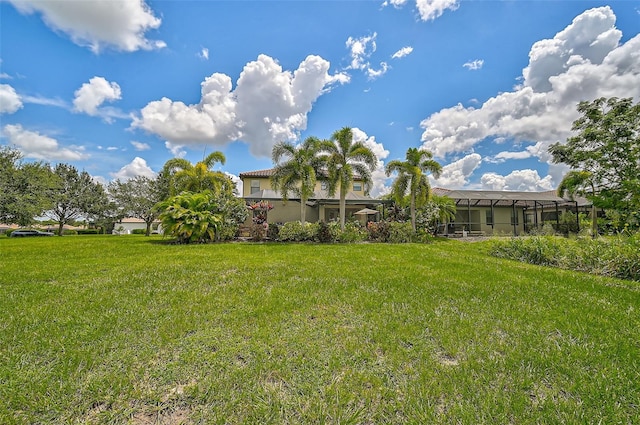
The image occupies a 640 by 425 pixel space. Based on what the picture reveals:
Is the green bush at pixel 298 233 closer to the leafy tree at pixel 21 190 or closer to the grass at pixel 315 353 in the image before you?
the grass at pixel 315 353

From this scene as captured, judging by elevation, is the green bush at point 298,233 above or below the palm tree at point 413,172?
below

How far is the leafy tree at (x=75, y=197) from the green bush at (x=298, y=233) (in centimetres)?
3329

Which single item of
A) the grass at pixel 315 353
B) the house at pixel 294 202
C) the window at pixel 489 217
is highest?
the house at pixel 294 202

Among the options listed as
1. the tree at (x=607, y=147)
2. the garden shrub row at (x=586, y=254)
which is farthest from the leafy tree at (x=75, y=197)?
the tree at (x=607, y=147)

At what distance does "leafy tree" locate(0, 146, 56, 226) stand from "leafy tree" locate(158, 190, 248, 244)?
22.5 m

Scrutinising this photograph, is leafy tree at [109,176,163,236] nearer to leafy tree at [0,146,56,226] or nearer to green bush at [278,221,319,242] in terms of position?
leafy tree at [0,146,56,226]

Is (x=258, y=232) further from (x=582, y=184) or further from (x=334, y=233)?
(x=582, y=184)

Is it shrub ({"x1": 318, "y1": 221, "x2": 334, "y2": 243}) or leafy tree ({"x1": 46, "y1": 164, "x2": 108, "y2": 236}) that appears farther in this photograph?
leafy tree ({"x1": 46, "y1": 164, "x2": 108, "y2": 236})

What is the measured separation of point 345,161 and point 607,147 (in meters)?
15.4

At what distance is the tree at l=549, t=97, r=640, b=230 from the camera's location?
1549 centimetres

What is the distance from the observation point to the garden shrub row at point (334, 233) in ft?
48.7

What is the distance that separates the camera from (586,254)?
8.21m

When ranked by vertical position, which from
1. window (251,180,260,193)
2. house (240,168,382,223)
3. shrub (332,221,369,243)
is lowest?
shrub (332,221,369,243)

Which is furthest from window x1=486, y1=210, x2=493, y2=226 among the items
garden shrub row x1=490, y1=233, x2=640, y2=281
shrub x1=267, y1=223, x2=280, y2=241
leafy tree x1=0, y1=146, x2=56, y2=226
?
leafy tree x1=0, y1=146, x2=56, y2=226
